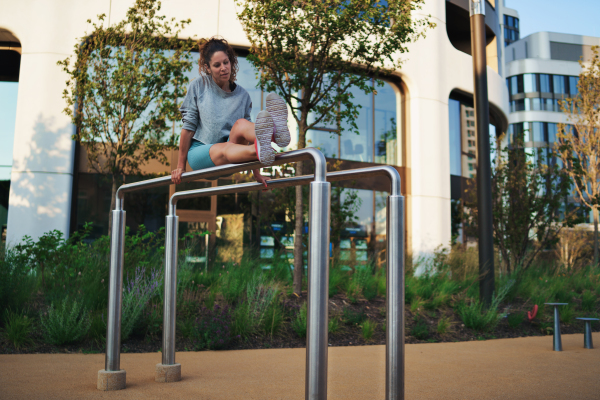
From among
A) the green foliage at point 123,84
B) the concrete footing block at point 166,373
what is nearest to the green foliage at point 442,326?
the concrete footing block at point 166,373

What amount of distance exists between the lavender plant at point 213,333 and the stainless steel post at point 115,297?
6.33ft

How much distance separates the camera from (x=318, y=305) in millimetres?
1945

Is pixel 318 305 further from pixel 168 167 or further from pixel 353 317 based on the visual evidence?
pixel 168 167

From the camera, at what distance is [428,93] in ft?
48.2

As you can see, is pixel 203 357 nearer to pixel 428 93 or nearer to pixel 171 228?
pixel 171 228

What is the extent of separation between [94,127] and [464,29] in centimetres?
1476

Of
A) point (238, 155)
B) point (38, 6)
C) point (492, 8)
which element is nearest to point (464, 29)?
point (492, 8)

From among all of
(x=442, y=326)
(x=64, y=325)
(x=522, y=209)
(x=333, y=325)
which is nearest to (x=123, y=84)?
(x=64, y=325)

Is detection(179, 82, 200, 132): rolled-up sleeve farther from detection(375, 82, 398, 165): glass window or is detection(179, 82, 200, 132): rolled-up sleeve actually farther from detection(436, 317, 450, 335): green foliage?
detection(375, 82, 398, 165): glass window

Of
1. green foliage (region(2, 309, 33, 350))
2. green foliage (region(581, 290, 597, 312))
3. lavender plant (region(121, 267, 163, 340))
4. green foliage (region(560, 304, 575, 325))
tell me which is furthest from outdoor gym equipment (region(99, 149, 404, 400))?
green foliage (region(581, 290, 597, 312))

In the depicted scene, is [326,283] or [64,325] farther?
[64,325]

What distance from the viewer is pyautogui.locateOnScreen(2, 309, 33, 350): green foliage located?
16.7ft

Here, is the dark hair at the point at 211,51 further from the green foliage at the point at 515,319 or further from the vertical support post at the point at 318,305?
the green foliage at the point at 515,319

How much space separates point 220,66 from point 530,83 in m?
48.2
